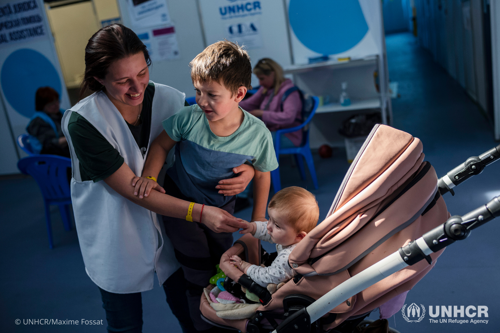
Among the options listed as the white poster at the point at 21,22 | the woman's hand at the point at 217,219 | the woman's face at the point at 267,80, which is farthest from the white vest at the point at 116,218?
the white poster at the point at 21,22

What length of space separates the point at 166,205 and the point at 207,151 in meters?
0.24

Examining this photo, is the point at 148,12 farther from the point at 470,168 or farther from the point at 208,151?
the point at 470,168

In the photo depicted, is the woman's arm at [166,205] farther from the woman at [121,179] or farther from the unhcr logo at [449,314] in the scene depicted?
the unhcr logo at [449,314]

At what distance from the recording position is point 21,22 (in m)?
5.84

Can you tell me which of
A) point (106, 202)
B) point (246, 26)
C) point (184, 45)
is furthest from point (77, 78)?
point (106, 202)

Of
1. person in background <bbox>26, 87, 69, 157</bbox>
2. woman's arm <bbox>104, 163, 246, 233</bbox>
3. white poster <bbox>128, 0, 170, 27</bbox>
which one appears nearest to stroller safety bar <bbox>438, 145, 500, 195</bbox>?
woman's arm <bbox>104, 163, 246, 233</bbox>

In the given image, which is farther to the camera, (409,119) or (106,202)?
(409,119)

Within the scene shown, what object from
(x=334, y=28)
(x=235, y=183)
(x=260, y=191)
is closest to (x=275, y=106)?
(x=334, y=28)

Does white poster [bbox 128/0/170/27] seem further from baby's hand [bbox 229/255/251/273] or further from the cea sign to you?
baby's hand [bbox 229/255/251/273]

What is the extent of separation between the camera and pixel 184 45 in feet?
17.9

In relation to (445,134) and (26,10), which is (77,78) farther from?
(445,134)

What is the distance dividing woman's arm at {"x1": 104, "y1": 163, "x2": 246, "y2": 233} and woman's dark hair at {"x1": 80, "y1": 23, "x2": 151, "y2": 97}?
1.09 feet

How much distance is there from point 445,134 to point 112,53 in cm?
446

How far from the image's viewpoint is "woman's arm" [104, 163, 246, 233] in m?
1.42
